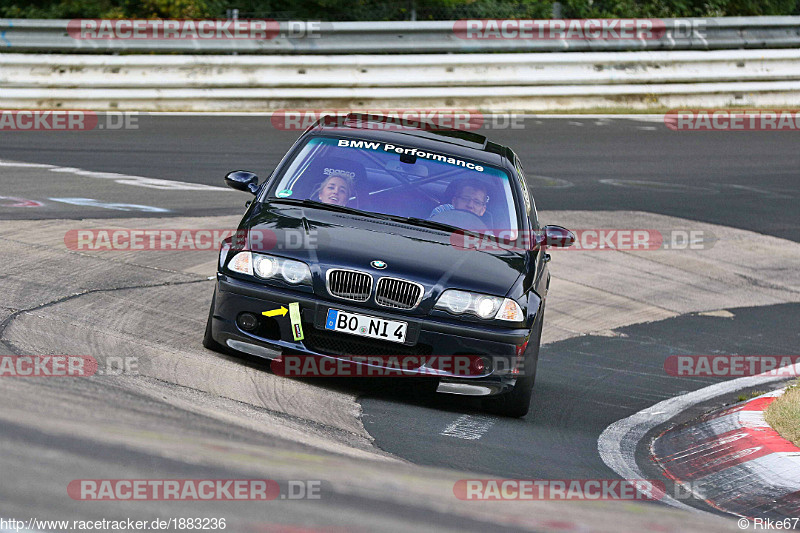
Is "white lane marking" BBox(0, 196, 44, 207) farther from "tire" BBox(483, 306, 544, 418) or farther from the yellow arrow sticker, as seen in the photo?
"tire" BBox(483, 306, 544, 418)

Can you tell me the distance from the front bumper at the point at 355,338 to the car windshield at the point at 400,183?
1.01 metres

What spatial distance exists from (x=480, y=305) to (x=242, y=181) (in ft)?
6.53

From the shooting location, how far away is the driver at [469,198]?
7.36 meters

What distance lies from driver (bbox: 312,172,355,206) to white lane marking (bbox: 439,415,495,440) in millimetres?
1604

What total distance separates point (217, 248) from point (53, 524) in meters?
7.15

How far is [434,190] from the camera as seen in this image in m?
7.45

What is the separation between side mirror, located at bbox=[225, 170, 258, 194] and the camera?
750 cm

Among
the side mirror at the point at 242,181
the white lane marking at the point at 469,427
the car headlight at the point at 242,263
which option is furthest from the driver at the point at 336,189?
the white lane marking at the point at 469,427

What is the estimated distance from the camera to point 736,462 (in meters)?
6.17

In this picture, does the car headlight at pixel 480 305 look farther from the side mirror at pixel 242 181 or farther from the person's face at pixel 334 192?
the side mirror at pixel 242 181

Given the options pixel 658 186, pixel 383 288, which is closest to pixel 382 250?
pixel 383 288

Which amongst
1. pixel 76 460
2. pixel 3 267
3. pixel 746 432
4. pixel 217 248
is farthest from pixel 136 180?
pixel 76 460

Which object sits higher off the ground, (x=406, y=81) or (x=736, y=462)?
(x=406, y=81)

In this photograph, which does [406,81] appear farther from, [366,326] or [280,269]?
[366,326]
